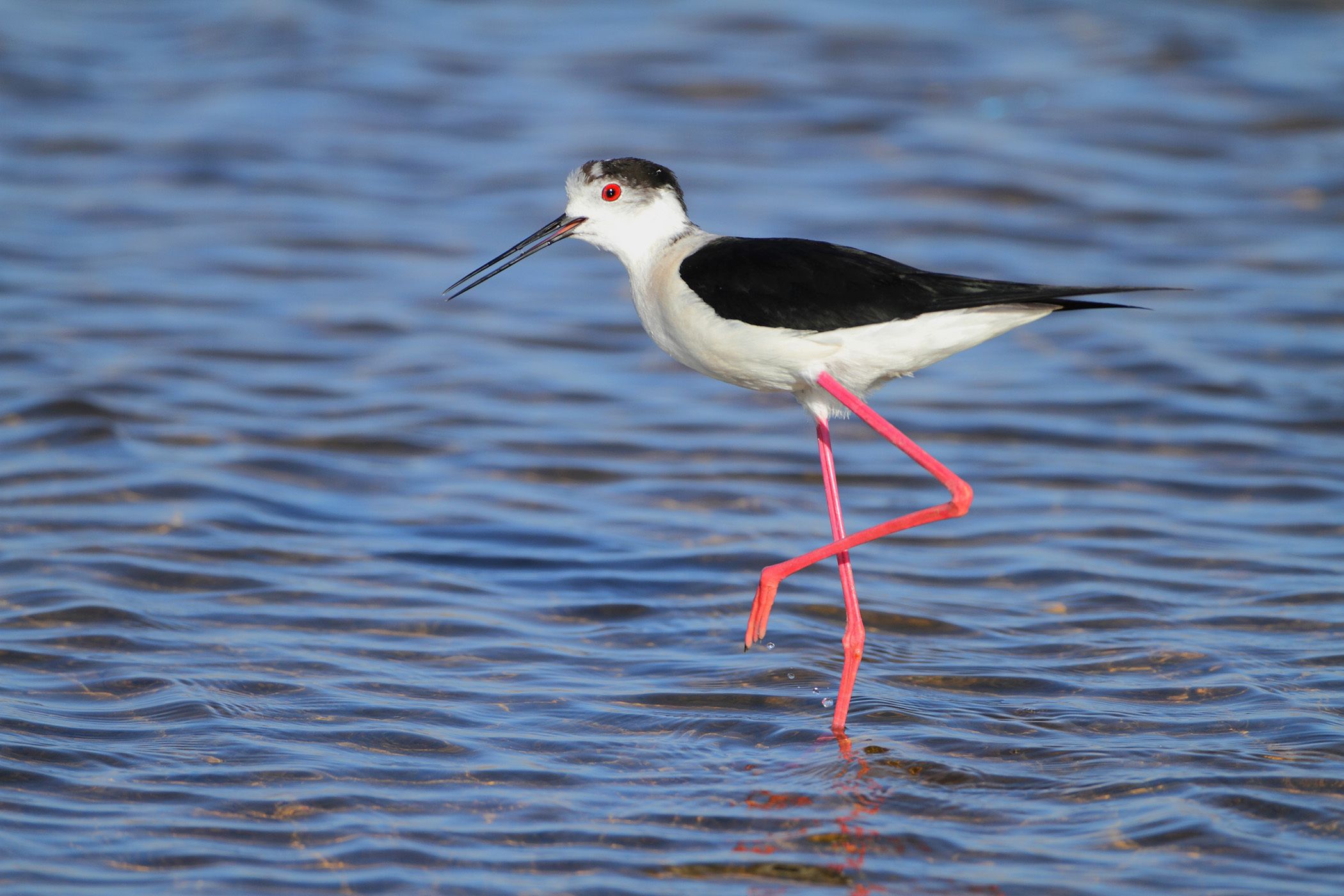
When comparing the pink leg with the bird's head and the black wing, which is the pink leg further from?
the bird's head

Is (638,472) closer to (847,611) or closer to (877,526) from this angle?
(847,611)

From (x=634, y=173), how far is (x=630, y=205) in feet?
0.36

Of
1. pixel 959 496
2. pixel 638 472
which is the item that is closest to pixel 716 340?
pixel 959 496

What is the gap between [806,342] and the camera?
469cm

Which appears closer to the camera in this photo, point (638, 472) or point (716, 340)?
point (716, 340)

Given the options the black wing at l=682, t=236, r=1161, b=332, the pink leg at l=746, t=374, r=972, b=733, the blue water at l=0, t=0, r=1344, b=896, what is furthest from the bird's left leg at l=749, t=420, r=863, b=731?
the black wing at l=682, t=236, r=1161, b=332

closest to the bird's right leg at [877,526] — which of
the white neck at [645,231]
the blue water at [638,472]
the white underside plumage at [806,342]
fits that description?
the white underside plumage at [806,342]

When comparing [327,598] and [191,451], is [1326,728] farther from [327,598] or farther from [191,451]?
[191,451]

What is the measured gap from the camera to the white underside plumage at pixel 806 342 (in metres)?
4.61

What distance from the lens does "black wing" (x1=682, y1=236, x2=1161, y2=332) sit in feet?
14.9

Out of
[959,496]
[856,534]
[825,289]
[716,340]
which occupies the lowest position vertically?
[856,534]

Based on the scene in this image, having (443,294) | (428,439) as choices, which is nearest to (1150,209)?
(443,294)

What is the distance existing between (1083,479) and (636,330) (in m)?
3.02

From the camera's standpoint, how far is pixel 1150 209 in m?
10.4
